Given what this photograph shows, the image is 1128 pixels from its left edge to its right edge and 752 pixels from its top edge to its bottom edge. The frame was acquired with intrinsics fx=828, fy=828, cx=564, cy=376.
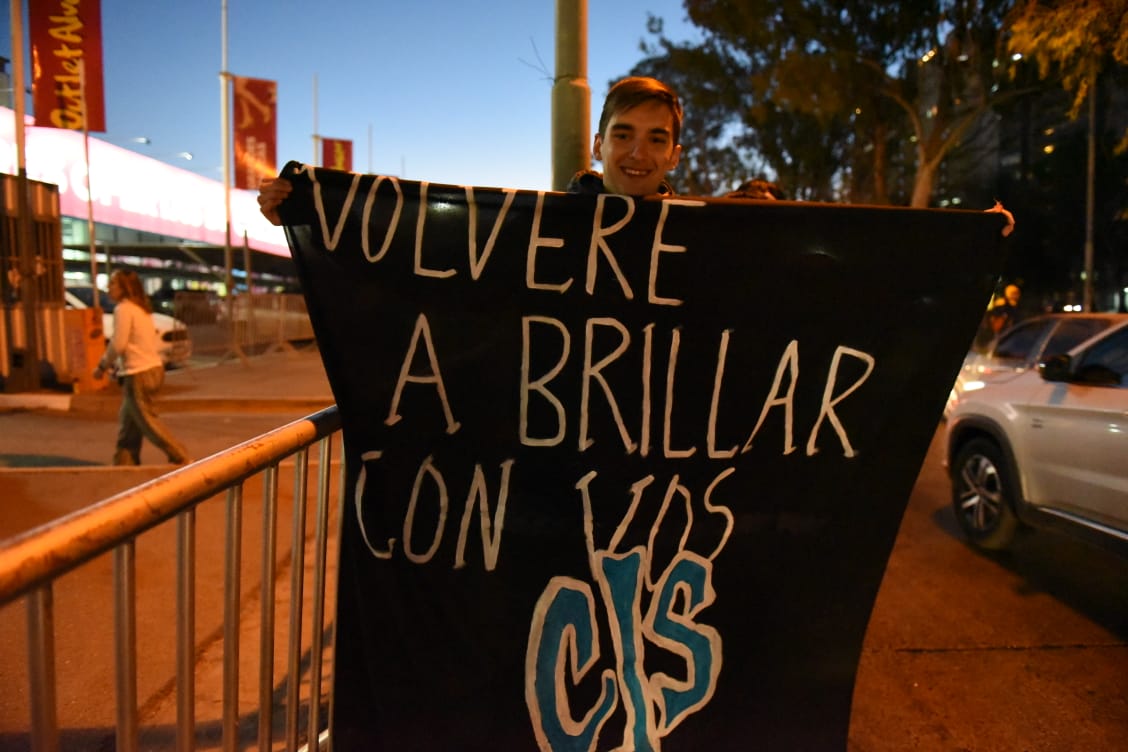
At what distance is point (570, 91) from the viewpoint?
418cm

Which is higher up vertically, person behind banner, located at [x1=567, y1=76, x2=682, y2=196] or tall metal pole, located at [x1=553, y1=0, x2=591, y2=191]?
tall metal pole, located at [x1=553, y1=0, x2=591, y2=191]

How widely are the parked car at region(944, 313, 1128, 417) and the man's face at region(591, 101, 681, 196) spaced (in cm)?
435

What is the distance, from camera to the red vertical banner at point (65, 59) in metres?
12.4

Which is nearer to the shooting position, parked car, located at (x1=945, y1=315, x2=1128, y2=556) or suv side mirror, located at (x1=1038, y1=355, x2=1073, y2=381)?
parked car, located at (x1=945, y1=315, x2=1128, y2=556)

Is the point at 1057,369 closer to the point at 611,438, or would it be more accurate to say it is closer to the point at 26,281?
the point at 611,438

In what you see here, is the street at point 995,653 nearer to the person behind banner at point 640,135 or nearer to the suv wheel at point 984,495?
the suv wheel at point 984,495

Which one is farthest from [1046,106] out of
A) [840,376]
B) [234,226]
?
[840,376]

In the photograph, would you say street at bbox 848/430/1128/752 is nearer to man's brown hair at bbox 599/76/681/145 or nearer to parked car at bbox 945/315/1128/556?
parked car at bbox 945/315/1128/556

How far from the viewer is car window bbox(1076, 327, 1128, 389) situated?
4.36 meters

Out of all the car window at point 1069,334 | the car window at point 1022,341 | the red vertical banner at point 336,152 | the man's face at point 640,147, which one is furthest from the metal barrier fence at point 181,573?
the red vertical banner at point 336,152

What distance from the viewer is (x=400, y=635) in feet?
7.13

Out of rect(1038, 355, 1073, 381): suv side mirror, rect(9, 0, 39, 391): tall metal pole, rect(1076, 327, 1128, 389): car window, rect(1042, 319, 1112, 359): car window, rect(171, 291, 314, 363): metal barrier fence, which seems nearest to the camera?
rect(1076, 327, 1128, 389): car window

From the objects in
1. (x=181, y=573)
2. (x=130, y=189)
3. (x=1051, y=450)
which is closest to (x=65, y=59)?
(x=130, y=189)

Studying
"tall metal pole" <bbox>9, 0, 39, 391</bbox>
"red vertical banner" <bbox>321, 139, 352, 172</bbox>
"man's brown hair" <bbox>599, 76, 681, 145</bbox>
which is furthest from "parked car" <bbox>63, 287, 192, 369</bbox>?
"man's brown hair" <bbox>599, 76, 681, 145</bbox>
